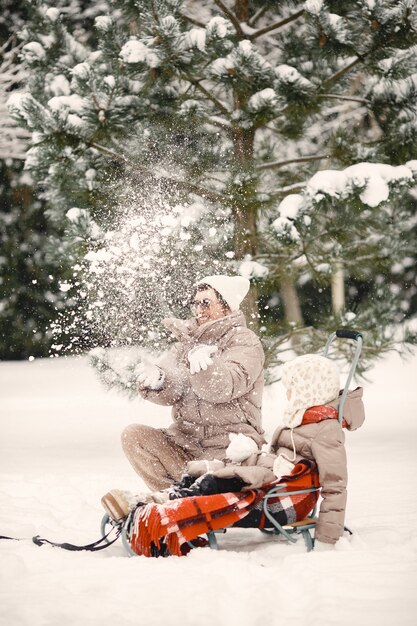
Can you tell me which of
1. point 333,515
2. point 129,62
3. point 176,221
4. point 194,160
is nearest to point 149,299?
point 176,221

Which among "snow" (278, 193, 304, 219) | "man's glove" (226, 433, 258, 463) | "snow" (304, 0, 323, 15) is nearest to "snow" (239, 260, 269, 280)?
"snow" (278, 193, 304, 219)

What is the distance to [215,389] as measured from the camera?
3537 millimetres

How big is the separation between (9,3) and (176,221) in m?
5.85

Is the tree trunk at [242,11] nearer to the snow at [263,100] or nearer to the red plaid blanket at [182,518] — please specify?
the snow at [263,100]

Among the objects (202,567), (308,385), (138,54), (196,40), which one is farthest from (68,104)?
(202,567)

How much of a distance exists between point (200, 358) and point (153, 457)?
0.61m

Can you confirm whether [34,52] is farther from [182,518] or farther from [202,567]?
[202,567]

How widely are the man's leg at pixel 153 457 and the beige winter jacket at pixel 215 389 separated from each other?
0.08 m

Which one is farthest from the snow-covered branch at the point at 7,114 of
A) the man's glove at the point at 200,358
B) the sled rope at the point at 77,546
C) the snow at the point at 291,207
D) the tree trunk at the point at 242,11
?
the sled rope at the point at 77,546

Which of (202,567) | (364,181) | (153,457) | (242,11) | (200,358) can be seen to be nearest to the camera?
(202,567)

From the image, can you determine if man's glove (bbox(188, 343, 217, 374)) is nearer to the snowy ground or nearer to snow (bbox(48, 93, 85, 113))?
the snowy ground

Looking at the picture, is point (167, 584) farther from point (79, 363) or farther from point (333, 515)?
point (79, 363)

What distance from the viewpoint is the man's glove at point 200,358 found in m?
3.49

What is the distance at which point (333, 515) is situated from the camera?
3.08 meters
